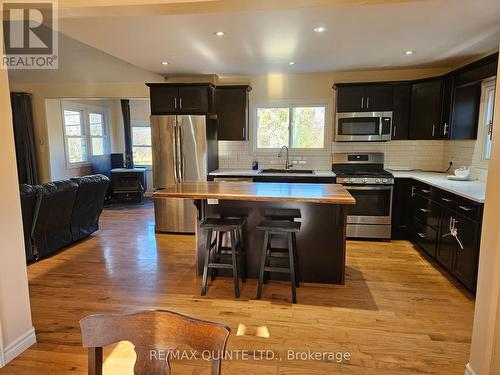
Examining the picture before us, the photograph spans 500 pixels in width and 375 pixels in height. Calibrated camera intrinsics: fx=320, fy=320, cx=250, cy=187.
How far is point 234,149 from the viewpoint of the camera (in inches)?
215

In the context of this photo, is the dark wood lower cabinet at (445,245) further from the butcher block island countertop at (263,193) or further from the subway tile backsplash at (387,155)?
the subway tile backsplash at (387,155)

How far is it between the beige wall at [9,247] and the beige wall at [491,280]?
2.74 metres

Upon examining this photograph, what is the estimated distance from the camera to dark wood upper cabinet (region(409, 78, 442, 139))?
439 cm

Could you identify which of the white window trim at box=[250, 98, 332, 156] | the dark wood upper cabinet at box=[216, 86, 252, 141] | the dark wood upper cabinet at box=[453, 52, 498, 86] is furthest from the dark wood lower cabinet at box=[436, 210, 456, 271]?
the dark wood upper cabinet at box=[216, 86, 252, 141]

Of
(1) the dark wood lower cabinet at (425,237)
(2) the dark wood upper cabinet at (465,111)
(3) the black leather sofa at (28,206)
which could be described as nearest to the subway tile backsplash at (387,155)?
(2) the dark wood upper cabinet at (465,111)

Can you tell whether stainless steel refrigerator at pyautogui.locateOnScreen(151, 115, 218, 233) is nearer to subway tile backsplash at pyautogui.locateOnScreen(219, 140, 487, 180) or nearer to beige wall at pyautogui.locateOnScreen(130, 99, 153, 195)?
subway tile backsplash at pyautogui.locateOnScreen(219, 140, 487, 180)

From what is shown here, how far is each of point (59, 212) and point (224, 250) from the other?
2146 millimetres

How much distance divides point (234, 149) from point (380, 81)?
249 cm

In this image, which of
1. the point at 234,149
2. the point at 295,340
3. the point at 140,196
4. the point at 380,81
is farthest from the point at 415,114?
the point at 140,196

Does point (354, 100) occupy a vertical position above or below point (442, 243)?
above

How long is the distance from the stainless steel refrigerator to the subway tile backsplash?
66cm

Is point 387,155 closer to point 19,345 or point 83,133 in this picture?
point 19,345

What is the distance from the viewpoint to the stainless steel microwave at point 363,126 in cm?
471

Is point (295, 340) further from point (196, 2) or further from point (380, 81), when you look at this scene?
point (380, 81)
